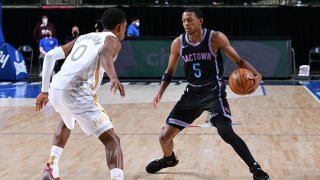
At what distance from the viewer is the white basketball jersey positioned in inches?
224

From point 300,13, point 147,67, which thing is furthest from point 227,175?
point 300,13

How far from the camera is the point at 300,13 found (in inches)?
902

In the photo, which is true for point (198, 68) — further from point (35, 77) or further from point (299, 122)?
point (35, 77)

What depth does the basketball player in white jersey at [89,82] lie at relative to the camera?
562cm

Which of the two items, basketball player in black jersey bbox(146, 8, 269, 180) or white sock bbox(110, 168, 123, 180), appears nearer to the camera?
white sock bbox(110, 168, 123, 180)

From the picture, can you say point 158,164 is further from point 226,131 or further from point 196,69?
point 196,69

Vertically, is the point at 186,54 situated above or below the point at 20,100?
above

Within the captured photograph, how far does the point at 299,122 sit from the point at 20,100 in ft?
21.0

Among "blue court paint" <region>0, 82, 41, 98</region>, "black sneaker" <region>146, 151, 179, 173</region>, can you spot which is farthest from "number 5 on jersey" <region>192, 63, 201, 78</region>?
"blue court paint" <region>0, 82, 41, 98</region>

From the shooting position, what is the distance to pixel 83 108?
571 cm

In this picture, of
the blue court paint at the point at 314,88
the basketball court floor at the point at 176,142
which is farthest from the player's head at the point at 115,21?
the blue court paint at the point at 314,88

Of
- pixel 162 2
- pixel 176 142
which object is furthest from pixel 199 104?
pixel 162 2

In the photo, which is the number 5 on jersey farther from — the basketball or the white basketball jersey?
the white basketball jersey

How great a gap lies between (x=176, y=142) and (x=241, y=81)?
8.65 ft
